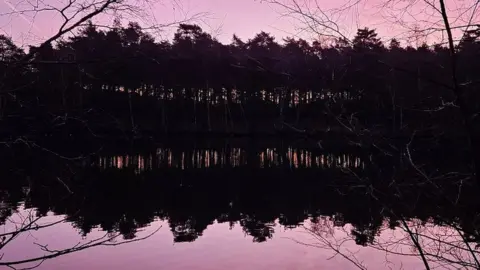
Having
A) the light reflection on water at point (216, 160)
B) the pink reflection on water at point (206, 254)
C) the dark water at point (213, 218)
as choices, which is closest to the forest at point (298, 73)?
the dark water at point (213, 218)

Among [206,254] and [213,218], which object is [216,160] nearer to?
[213,218]

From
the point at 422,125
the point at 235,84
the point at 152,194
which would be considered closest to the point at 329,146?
the point at 235,84

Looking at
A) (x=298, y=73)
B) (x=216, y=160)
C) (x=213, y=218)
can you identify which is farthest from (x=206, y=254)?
(x=216, y=160)

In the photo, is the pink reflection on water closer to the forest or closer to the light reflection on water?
the forest

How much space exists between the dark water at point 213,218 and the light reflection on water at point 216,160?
0.94 meters

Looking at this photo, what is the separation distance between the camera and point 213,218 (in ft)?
40.4

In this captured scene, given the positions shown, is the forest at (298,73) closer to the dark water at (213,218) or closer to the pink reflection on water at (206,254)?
the dark water at (213,218)

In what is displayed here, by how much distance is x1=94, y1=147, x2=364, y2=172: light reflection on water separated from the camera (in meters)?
23.1

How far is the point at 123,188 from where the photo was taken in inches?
638

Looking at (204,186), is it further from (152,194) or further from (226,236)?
(226,236)

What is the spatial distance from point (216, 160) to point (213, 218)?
13390 millimetres

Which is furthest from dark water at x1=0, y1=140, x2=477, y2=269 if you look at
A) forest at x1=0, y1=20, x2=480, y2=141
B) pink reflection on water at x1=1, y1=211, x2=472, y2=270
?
forest at x1=0, y1=20, x2=480, y2=141

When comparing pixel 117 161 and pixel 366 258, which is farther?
pixel 117 161

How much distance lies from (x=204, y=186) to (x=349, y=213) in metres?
6.13
